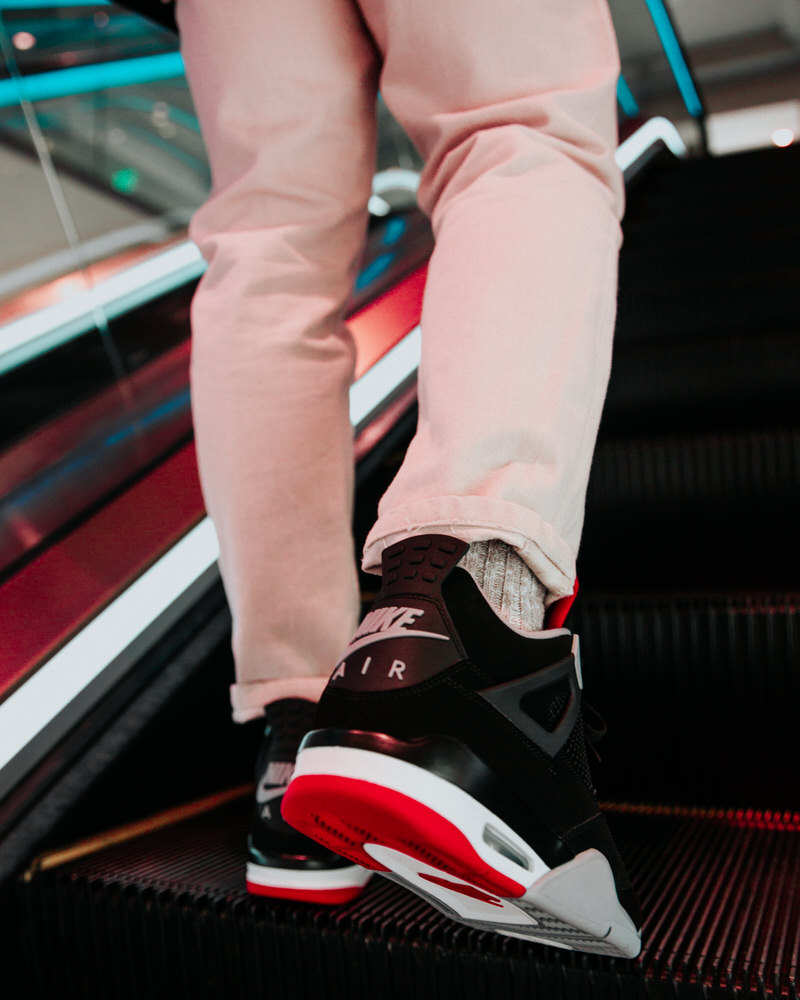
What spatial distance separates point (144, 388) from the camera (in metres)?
2.24

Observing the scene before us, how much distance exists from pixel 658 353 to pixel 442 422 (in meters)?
1.18

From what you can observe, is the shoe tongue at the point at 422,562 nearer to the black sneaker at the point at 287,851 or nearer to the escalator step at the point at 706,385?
Result: the black sneaker at the point at 287,851

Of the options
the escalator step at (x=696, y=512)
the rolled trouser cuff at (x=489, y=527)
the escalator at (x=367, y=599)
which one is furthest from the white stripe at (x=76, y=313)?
the rolled trouser cuff at (x=489, y=527)

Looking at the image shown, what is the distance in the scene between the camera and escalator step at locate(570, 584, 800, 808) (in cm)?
99

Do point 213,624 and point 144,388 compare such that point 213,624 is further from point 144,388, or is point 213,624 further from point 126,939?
point 144,388

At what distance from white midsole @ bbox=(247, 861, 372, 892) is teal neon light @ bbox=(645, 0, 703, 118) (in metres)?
8.26

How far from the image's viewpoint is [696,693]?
40.4 inches

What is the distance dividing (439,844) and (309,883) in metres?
0.34

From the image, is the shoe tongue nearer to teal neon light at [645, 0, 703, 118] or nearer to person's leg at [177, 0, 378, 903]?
person's leg at [177, 0, 378, 903]

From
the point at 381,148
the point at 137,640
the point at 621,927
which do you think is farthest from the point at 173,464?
the point at 381,148

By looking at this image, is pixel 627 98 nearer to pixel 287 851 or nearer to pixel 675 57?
pixel 675 57

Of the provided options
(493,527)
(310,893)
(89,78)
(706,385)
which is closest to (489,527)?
(493,527)

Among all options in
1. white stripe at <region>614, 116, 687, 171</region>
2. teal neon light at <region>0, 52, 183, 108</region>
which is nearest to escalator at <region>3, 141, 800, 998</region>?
teal neon light at <region>0, 52, 183, 108</region>

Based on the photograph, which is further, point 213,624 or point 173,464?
point 173,464
